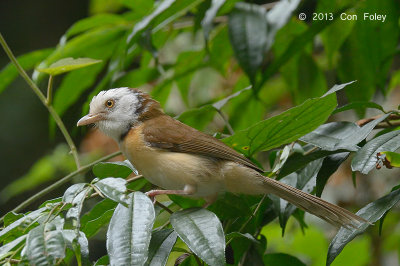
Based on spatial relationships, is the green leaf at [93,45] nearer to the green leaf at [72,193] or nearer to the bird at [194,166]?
the bird at [194,166]

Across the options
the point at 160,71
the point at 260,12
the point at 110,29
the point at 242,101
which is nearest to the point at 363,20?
the point at 260,12

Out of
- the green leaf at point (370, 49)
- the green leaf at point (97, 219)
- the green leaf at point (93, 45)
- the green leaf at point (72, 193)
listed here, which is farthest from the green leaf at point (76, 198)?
the green leaf at point (370, 49)

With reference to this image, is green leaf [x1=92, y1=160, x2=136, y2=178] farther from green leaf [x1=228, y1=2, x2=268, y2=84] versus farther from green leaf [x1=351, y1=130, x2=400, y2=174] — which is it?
green leaf [x1=351, y1=130, x2=400, y2=174]

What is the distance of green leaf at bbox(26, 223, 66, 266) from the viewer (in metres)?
1.45

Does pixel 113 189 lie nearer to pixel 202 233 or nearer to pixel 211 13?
pixel 202 233

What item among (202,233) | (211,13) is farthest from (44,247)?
(211,13)

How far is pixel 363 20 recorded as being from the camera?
3148 mm

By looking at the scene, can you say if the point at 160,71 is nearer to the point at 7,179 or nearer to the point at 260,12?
the point at 260,12

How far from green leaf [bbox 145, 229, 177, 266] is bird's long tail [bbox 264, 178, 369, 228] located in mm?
572

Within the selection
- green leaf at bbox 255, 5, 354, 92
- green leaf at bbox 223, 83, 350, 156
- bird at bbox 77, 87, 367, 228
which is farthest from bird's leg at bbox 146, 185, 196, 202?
green leaf at bbox 255, 5, 354, 92

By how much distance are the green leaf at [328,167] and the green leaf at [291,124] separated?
0.58 ft

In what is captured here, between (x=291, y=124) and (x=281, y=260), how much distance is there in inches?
23.3

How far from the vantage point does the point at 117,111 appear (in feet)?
9.16

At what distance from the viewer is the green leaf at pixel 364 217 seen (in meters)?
1.95
